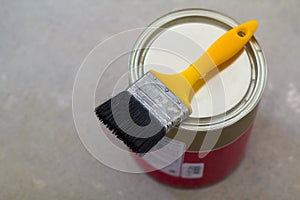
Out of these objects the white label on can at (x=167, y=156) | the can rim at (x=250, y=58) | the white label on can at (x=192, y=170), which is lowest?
the white label on can at (x=192, y=170)

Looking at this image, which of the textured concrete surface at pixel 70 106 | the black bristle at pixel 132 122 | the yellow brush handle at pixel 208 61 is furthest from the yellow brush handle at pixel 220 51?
the textured concrete surface at pixel 70 106

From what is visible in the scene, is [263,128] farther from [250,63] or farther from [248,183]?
[250,63]

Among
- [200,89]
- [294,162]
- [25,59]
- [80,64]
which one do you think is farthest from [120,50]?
[294,162]

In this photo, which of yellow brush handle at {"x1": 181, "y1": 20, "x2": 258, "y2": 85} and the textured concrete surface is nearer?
yellow brush handle at {"x1": 181, "y1": 20, "x2": 258, "y2": 85}

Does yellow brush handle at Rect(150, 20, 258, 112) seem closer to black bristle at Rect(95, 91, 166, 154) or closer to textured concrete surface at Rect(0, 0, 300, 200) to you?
black bristle at Rect(95, 91, 166, 154)

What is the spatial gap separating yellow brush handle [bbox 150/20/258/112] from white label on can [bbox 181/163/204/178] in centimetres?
14

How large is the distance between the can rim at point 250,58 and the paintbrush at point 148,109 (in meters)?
0.04

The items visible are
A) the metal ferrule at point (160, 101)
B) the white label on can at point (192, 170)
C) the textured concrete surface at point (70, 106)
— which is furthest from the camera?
the textured concrete surface at point (70, 106)

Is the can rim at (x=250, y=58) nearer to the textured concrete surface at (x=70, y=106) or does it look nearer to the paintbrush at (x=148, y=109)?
the paintbrush at (x=148, y=109)

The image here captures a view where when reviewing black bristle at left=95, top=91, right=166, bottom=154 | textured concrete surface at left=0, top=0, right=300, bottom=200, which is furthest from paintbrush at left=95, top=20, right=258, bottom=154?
textured concrete surface at left=0, top=0, right=300, bottom=200

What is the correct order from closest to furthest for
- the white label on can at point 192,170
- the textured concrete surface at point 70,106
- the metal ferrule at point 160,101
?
the metal ferrule at point 160,101 < the white label on can at point 192,170 < the textured concrete surface at point 70,106

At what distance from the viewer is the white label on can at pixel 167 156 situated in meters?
0.93

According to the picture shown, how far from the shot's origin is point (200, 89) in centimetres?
95

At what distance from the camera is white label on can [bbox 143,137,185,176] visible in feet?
3.06
